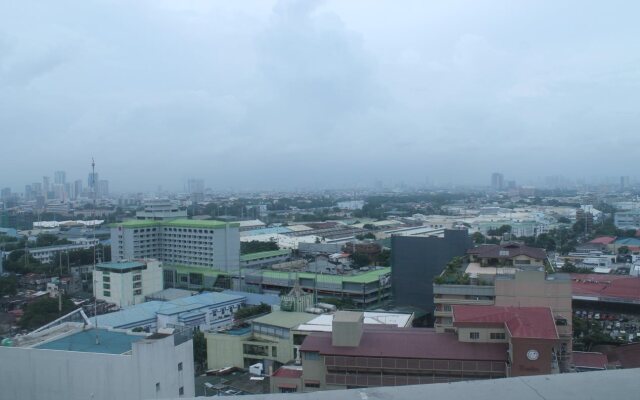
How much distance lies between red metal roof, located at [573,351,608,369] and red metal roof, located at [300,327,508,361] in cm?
110

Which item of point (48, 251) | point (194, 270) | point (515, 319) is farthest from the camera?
point (48, 251)

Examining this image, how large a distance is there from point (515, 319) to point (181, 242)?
789cm

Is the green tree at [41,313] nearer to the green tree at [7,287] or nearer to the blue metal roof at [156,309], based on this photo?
the blue metal roof at [156,309]

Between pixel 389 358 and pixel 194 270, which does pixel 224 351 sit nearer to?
pixel 389 358

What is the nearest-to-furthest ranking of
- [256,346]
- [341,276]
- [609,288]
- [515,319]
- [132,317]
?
[515,319] < [256,346] < [132,317] < [609,288] < [341,276]

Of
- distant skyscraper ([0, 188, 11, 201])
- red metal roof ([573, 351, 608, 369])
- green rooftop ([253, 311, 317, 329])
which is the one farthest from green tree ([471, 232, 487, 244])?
distant skyscraper ([0, 188, 11, 201])

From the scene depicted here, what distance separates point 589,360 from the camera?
4.38 m

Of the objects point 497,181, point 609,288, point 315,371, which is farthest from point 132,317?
point 497,181

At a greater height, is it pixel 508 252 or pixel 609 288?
pixel 508 252

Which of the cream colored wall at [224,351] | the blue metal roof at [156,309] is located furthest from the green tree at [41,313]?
the cream colored wall at [224,351]

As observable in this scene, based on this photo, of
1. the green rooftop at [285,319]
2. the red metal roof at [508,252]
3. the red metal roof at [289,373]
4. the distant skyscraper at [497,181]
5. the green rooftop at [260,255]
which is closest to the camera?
the red metal roof at [289,373]

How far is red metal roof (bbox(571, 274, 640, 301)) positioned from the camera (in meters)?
7.30

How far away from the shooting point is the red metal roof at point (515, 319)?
343cm

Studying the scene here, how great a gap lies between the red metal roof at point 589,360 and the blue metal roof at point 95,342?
3.29 meters
